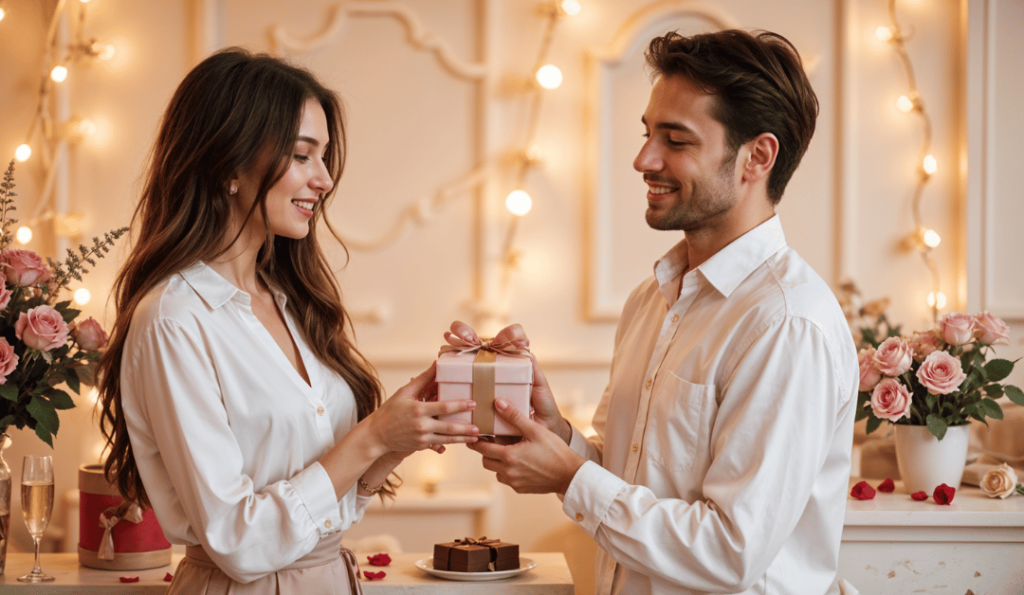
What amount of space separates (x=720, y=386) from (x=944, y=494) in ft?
3.24

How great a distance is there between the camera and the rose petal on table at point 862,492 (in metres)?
2.13

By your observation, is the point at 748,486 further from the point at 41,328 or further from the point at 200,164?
the point at 41,328

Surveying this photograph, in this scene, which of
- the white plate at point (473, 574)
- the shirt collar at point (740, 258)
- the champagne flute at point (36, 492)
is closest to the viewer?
the shirt collar at point (740, 258)

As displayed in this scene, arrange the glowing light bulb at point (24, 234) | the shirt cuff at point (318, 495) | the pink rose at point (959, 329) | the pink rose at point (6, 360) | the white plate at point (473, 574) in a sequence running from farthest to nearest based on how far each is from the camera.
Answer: the glowing light bulb at point (24, 234) < the pink rose at point (959, 329) < the white plate at point (473, 574) < the pink rose at point (6, 360) < the shirt cuff at point (318, 495)

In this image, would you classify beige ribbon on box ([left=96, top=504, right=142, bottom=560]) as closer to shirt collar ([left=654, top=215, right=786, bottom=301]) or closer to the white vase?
shirt collar ([left=654, top=215, right=786, bottom=301])

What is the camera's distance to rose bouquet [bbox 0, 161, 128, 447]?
1.82m

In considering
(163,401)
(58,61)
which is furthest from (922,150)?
(58,61)

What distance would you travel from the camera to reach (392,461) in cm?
166

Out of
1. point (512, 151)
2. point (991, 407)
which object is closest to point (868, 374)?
point (991, 407)

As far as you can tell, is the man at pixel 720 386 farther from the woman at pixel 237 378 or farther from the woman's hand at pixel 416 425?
the woman at pixel 237 378

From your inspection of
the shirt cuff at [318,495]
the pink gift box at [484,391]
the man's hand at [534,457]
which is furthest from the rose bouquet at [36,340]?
Answer: the man's hand at [534,457]

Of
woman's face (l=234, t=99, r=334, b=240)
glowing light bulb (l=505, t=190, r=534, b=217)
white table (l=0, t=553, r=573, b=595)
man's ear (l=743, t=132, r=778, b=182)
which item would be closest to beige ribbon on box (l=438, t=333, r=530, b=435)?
woman's face (l=234, t=99, r=334, b=240)

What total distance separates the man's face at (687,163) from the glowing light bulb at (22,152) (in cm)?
222

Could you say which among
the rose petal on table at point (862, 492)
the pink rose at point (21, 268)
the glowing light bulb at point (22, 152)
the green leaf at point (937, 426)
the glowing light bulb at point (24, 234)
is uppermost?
the glowing light bulb at point (22, 152)
